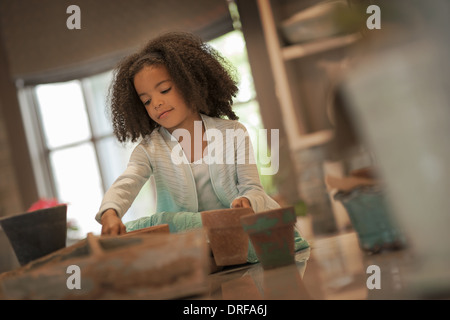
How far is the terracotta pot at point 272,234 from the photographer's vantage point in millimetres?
755

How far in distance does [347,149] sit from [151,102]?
574 mm

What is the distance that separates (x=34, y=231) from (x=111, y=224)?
4.9 inches

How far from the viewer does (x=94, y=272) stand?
2.01 ft

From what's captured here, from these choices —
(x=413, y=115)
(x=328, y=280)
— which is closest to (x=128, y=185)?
(x=328, y=280)

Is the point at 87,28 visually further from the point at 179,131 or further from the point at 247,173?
the point at 247,173

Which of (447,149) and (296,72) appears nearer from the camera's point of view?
(447,149)

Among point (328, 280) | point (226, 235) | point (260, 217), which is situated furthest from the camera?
point (226, 235)

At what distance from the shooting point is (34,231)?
76cm

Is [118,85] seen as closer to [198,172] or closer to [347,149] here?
[198,172]

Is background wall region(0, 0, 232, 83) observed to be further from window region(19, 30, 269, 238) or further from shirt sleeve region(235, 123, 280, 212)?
shirt sleeve region(235, 123, 280, 212)

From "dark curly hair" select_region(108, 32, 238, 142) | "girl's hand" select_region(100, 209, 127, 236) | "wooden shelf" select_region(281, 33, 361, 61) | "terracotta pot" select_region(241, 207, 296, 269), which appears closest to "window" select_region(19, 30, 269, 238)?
"wooden shelf" select_region(281, 33, 361, 61)

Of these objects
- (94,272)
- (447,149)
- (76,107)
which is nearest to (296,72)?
(94,272)

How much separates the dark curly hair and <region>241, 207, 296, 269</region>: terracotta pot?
404 mm

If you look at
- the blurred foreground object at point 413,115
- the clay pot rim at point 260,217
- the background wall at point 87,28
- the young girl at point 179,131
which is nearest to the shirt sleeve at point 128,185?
the young girl at point 179,131
